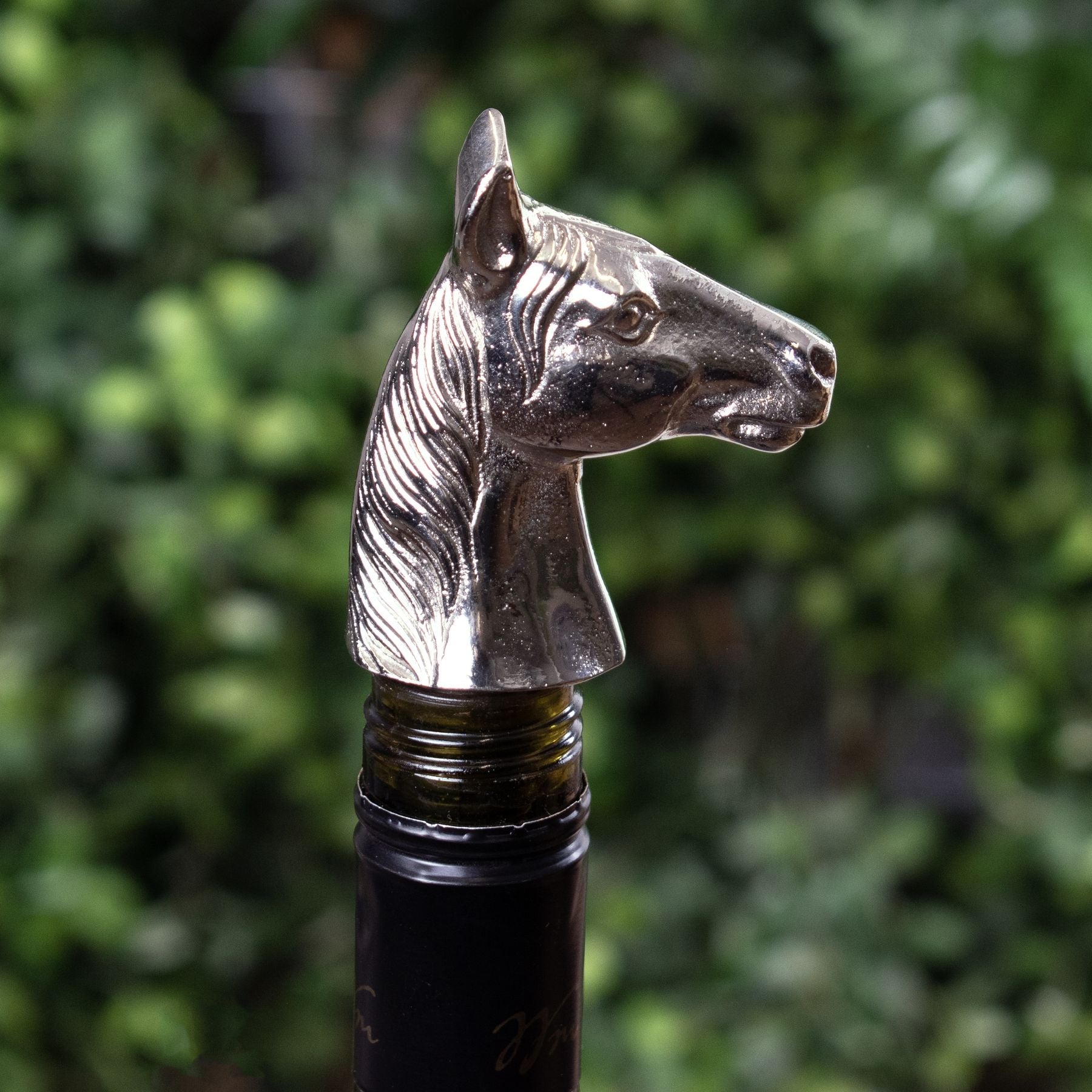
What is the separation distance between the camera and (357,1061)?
0.44 m

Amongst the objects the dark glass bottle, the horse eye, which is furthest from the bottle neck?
the horse eye

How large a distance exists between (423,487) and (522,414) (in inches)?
1.5

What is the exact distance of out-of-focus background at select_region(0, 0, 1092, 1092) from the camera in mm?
1066

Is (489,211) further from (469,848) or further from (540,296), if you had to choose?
(469,848)

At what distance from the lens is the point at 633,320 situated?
0.40m

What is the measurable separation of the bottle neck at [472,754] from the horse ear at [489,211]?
5.0 inches

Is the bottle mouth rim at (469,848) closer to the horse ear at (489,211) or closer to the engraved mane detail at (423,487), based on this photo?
the engraved mane detail at (423,487)

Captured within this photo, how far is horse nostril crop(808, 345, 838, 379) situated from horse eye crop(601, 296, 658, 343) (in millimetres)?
60

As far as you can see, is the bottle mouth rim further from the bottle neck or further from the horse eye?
the horse eye

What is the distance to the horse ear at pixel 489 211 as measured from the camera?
1.21 feet

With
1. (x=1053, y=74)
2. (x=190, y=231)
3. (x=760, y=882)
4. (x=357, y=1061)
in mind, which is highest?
(x=1053, y=74)

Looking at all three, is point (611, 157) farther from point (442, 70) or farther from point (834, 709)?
point (834, 709)

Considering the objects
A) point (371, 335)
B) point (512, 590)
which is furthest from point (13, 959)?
point (512, 590)

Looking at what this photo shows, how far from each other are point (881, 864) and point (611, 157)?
0.69m
